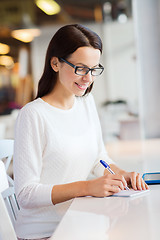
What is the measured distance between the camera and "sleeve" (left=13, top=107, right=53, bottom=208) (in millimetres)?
1213

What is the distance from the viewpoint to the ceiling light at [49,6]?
9.69 meters

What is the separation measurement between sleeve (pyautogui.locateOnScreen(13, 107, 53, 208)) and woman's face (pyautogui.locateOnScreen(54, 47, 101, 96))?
0.52 feet

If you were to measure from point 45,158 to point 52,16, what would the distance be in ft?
31.3

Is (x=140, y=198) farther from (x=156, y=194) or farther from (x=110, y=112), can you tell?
(x=110, y=112)

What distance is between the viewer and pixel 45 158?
135 centimetres

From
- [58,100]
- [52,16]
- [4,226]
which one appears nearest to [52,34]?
[52,16]

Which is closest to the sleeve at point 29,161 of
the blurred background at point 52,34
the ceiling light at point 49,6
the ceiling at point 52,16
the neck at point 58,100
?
the neck at point 58,100

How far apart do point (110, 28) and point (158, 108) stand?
736 cm

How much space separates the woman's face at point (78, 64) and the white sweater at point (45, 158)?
0.11 metres

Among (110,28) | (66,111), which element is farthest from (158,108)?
(110,28)

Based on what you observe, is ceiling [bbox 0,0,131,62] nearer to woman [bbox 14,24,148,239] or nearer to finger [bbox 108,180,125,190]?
woman [bbox 14,24,148,239]

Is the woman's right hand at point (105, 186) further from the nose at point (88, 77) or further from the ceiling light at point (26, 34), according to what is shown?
the ceiling light at point (26, 34)

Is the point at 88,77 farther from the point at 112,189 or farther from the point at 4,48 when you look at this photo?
the point at 4,48

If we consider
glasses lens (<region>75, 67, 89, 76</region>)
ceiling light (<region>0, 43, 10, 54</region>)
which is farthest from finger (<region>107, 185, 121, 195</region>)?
ceiling light (<region>0, 43, 10, 54</region>)
